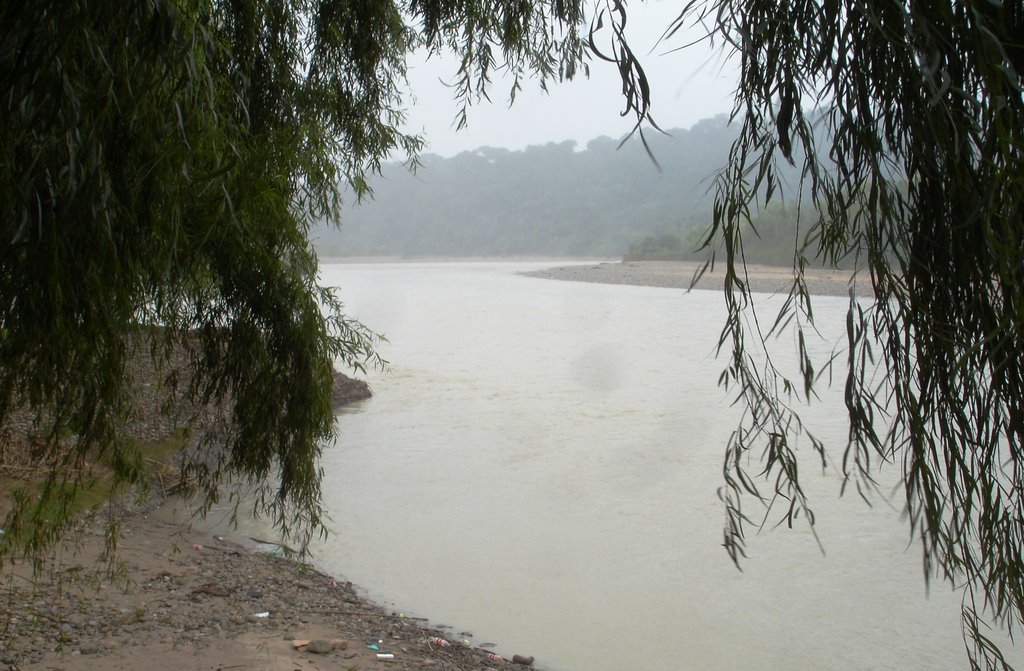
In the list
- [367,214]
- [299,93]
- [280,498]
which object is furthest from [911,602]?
[367,214]

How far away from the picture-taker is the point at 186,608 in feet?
11.0

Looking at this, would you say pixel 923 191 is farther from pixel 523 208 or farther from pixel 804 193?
pixel 523 208

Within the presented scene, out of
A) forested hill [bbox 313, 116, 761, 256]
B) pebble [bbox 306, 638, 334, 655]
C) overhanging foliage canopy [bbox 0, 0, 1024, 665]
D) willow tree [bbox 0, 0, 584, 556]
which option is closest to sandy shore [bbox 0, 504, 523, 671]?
pebble [bbox 306, 638, 334, 655]

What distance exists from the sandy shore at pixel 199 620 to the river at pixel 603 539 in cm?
35

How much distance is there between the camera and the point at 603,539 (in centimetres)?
508

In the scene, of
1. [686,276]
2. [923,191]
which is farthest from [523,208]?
[923,191]

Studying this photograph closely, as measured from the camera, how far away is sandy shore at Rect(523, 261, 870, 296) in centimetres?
1781

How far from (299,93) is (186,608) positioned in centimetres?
204

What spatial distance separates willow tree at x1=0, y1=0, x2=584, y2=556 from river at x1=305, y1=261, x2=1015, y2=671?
1953 mm

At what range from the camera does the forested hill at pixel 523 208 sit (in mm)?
42875

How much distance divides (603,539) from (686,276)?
2124 centimetres

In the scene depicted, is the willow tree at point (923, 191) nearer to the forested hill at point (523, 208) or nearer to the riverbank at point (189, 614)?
the riverbank at point (189, 614)

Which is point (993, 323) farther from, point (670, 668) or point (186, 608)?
point (186, 608)

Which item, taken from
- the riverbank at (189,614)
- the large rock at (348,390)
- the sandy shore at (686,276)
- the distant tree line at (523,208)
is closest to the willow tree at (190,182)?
the riverbank at (189,614)
